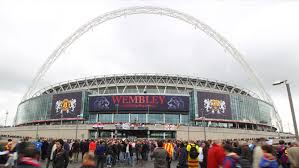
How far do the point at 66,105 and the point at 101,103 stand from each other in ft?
41.3

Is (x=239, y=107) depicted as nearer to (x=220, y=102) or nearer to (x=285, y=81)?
(x=220, y=102)

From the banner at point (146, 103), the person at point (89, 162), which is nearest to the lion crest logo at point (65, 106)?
the banner at point (146, 103)

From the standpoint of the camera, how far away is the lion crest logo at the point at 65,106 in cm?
8663

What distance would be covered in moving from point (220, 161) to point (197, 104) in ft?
249

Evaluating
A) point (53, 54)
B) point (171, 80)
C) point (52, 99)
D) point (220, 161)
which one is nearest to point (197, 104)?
point (171, 80)

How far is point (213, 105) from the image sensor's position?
84938 millimetres

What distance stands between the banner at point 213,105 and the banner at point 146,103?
4.55 m

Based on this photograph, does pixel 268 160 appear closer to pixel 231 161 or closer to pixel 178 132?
pixel 231 161

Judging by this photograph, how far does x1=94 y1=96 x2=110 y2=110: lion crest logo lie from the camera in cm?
8275

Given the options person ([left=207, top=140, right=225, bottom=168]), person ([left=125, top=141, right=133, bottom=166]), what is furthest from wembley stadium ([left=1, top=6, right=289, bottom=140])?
person ([left=207, top=140, right=225, bottom=168])

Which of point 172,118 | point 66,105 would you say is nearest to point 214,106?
point 172,118

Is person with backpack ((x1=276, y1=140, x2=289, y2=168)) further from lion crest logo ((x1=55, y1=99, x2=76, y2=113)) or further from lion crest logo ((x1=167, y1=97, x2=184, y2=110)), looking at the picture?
lion crest logo ((x1=55, y1=99, x2=76, y2=113))

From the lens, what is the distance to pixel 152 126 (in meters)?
72.2

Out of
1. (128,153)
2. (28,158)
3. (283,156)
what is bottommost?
(128,153)
